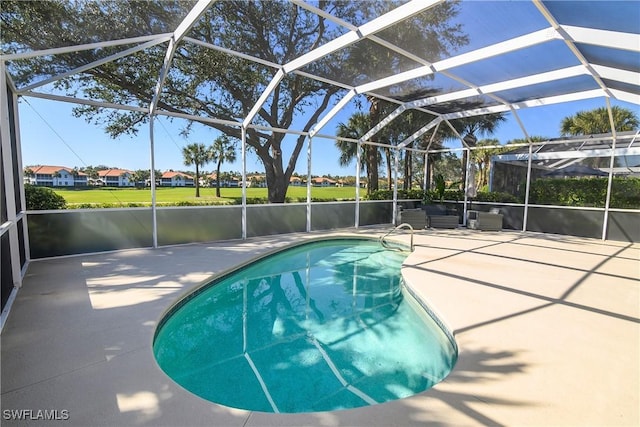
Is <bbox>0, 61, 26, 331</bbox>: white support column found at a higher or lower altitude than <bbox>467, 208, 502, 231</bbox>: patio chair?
higher

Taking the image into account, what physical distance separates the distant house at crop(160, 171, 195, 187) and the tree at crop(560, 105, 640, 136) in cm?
1869

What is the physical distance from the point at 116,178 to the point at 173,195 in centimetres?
154

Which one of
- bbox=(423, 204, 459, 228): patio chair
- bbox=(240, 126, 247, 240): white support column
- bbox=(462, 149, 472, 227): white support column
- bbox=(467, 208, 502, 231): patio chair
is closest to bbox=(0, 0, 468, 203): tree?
bbox=(240, 126, 247, 240): white support column

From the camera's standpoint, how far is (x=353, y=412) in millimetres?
2213

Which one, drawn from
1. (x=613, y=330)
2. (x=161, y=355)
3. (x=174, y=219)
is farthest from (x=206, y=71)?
(x=613, y=330)

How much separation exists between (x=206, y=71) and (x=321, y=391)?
960cm

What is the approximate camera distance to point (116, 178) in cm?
838

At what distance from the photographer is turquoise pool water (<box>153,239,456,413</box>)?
2.91 m

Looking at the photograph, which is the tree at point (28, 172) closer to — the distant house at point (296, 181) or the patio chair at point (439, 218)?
the distant house at point (296, 181)

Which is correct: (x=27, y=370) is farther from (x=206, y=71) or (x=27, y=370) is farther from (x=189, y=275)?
(x=206, y=71)

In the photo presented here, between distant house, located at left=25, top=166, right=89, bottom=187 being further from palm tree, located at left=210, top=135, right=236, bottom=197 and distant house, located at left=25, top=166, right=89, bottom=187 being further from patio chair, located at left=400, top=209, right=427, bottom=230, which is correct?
patio chair, located at left=400, top=209, right=427, bottom=230

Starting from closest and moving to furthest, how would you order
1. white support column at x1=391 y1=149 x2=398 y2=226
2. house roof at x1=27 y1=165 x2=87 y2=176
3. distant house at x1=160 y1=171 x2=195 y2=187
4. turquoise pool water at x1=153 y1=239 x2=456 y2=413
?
1. turquoise pool water at x1=153 y1=239 x2=456 y2=413
2. house roof at x1=27 y1=165 x2=87 y2=176
3. distant house at x1=160 y1=171 x2=195 y2=187
4. white support column at x1=391 y1=149 x2=398 y2=226

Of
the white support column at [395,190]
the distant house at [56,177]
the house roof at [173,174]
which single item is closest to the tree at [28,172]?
the distant house at [56,177]

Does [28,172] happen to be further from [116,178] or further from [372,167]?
[372,167]
